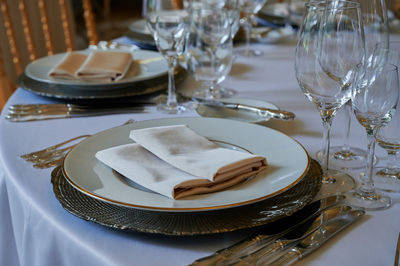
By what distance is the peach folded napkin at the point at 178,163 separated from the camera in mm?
565

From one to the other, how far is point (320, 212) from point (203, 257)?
152mm

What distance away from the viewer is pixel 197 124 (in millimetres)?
791

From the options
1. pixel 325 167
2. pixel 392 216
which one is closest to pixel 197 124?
pixel 325 167

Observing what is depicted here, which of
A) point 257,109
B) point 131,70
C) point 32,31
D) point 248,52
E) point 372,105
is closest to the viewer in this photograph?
point 372,105

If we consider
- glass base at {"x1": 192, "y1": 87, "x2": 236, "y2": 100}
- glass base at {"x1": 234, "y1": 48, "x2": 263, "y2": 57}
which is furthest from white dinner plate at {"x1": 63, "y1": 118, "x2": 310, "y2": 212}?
glass base at {"x1": 234, "y1": 48, "x2": 263, "y2": 57}

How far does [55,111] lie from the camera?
0.91m

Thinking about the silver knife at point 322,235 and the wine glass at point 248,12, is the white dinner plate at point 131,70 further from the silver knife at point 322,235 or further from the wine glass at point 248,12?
the silver knife at point 322,235

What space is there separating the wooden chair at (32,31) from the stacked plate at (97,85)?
0.54m

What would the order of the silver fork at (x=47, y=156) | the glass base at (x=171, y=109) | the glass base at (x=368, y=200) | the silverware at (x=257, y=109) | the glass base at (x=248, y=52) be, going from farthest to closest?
1. the glass base at (x=248, y=52)
2. the glass base at (x=171, y=109)
3. the silverware at (x=257, y=109)
4. the silver fork at (x=47, y=156)
5. the glass base at (x=368, y=200)

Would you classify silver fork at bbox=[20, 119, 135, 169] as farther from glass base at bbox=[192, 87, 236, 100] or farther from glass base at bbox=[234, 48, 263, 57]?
A: glass base at bbox=[234, 48, 263, 57]

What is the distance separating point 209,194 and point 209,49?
533 millimetres

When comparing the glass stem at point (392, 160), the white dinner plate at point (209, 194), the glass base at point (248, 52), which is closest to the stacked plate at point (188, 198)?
the white dinner plate at point (209, 194)

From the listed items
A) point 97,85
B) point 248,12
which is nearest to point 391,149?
point 97,85

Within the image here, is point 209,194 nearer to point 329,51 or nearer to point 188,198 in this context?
point 188,198
